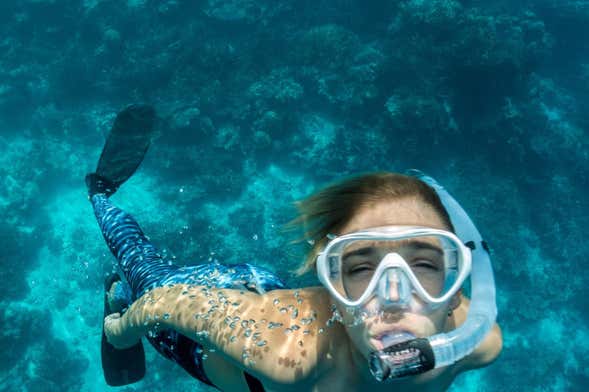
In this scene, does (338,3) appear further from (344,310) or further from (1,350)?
(344,310)

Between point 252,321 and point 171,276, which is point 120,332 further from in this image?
point 252,321

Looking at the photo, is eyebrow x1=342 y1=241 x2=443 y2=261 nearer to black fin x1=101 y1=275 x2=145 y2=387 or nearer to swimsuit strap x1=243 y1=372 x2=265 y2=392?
swimsuit strap x1=243 y1=372 x2=265 y2=392

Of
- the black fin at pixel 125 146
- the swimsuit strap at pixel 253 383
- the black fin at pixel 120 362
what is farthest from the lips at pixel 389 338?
the black fin at pixel 125 146

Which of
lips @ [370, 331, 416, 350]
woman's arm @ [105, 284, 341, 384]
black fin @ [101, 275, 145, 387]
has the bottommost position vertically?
black fin @ [101, 275, 145, 387]

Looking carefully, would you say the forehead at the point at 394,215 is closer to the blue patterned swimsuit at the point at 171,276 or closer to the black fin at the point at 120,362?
the blue patterned swimsuit at the point at 171,276

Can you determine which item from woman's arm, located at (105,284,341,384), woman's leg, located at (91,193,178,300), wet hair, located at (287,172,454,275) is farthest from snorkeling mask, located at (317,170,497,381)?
woman's leg, located at (91,193,178,300)

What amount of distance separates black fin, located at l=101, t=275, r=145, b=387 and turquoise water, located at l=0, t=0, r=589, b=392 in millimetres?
4753

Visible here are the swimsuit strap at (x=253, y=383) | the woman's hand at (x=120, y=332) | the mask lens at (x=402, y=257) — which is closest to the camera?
the mask lens at (x=402, y=257)

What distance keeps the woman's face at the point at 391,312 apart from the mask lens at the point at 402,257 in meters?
0.08

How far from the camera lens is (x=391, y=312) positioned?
1.66m

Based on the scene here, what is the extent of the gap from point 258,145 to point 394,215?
31.0ft

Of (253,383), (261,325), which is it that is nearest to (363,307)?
(261,325)

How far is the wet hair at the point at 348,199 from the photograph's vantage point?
6.34 ft

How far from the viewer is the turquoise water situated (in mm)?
9836
